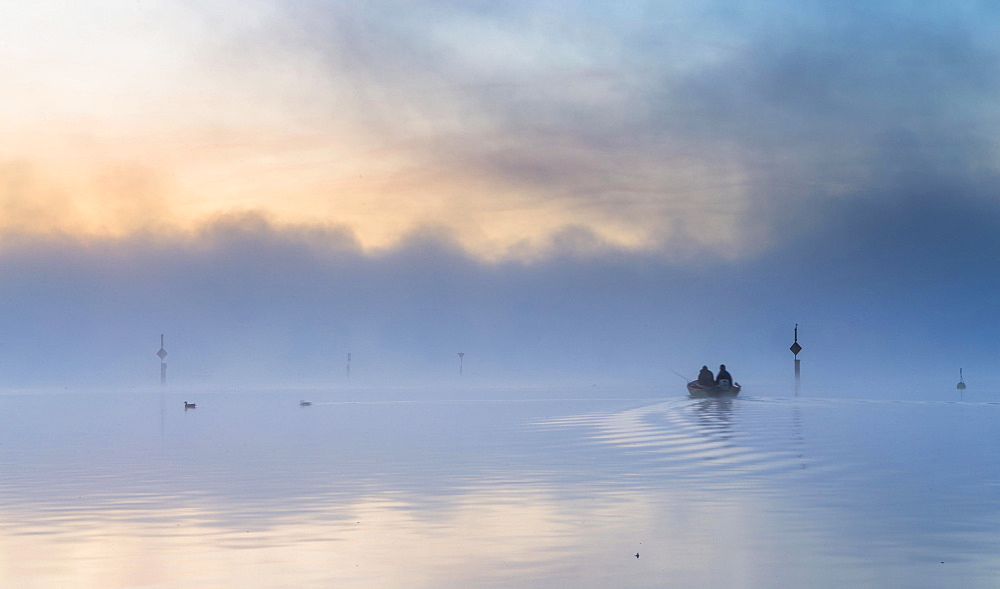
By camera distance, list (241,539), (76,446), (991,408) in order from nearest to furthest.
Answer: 1. (241,539)
2. (76,446)
3. (991,408)

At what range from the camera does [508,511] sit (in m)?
21.6

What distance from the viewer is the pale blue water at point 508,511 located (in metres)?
15.5

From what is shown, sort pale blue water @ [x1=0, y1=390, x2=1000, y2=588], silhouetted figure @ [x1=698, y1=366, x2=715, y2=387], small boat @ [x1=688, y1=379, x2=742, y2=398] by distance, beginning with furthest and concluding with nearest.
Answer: silhouetted figure @ [x1=698, y1=366, x2=715, y2=387]
small boat @ [x1=688, y1=379, x2=742, y2=398]
pale blue water @ [x1=0, y1=390, x2=1000, y2=588]

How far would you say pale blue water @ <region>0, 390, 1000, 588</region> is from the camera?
1550cm

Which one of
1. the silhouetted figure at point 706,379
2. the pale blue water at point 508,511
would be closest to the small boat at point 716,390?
the silhouetted figure at point 706,379

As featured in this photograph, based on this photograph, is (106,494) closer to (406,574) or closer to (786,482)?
(406,574)

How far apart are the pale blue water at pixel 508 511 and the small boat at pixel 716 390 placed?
42.6 m

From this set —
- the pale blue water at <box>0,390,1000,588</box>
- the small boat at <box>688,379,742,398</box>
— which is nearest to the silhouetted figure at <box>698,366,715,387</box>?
the small boat at <box>688,379,742,398</box>

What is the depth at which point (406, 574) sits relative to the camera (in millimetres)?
15367

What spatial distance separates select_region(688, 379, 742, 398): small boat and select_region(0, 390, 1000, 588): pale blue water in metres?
42.6

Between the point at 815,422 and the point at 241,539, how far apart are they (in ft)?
134

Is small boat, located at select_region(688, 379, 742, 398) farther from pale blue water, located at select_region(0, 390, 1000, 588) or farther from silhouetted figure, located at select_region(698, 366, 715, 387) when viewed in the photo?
pale blue water, located at select_region(0, 390, 1000, 588)

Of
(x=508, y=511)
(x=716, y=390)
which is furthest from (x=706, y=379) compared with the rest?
(x=508, y=511)

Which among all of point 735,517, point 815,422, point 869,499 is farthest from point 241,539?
point 815,422
